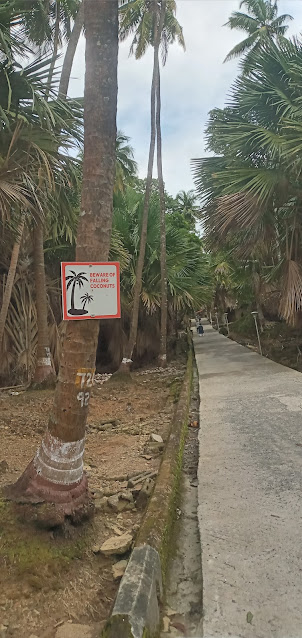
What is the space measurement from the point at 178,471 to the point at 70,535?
63.3 inches

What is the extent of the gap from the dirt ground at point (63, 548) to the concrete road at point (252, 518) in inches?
22.5

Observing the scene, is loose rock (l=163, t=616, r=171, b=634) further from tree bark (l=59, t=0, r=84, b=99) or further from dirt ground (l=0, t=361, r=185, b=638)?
tree bark (l=59, t=0, r=84, b=99)

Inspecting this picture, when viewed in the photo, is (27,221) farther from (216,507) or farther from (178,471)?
(216,507)

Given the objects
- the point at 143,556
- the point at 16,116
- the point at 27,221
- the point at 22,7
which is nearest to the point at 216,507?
the point at 143,556

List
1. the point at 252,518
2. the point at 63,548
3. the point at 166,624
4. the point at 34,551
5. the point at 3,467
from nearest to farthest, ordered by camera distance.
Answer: the point at 166,624
the point at 34,551
the point at 63,548
the point at 252,518
the point at 3,467

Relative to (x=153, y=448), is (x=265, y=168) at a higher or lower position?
higher

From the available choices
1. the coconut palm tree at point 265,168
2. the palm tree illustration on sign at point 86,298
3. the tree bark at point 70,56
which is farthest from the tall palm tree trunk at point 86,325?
the tree bark at point 70,56

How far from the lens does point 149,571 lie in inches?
93.5

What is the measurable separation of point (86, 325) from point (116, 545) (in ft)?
4.68

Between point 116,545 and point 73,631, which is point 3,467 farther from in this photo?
point 73,631

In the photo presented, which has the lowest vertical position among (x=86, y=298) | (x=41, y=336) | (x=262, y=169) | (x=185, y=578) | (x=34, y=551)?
(x=185, y=578)

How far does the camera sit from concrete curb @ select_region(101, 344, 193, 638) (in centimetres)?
195

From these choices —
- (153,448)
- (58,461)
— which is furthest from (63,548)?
(153,448)

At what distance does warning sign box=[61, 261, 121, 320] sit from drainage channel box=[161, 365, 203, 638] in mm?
1655
